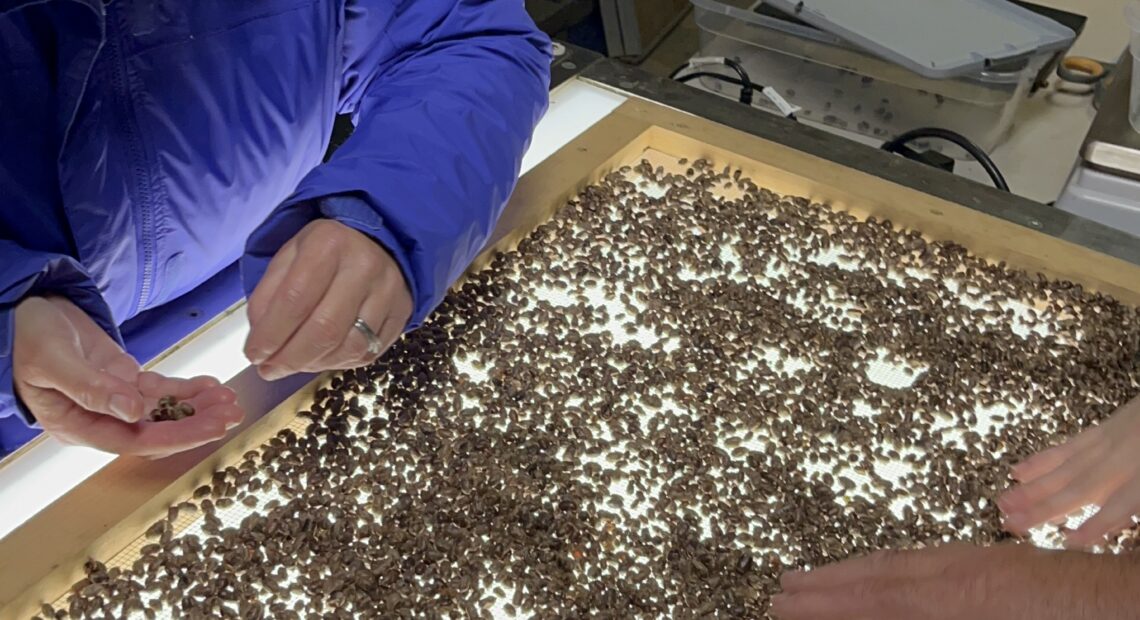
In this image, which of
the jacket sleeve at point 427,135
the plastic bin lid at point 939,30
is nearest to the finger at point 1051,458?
the jacket sleeve at point 427,135

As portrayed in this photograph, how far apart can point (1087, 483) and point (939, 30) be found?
1.19 metres

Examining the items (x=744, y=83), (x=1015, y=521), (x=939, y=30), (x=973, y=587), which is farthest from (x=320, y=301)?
(x=939, y=30)

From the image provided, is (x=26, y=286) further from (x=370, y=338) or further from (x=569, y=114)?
(x=569, y=114)

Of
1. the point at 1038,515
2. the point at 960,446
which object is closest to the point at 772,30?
the point at 960,446

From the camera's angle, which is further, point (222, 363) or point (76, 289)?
point (222, 363)

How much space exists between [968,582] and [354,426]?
0.76 m

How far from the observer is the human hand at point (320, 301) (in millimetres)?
952

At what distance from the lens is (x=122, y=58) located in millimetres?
1021

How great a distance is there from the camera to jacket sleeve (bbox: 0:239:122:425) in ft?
2.82

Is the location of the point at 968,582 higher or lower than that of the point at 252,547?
higher

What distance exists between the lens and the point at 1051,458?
1071mm

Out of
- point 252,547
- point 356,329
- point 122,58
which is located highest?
point 122,58

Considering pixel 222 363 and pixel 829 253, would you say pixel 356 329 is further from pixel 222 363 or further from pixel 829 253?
pixel 829 253

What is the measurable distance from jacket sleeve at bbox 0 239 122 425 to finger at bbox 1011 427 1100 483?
1.06m
